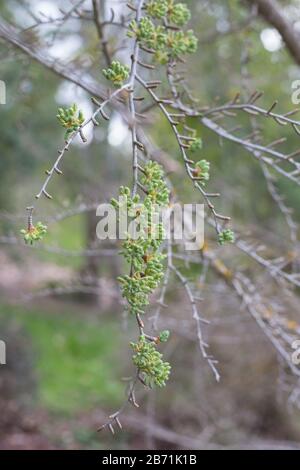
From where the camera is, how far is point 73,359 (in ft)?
26.8

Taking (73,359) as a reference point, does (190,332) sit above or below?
above

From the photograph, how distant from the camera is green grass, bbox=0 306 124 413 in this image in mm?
6098

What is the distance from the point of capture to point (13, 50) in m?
2.20

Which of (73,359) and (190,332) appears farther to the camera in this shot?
(73,359)

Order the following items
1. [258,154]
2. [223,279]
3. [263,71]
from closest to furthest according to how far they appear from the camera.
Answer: [258,154] → [223,279] → [263,71]

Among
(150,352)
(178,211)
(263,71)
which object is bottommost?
(150,352)

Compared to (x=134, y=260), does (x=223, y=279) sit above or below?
below

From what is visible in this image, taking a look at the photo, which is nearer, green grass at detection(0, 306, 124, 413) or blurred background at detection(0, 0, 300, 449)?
blurred background at detection(0, 0, 300, 449)

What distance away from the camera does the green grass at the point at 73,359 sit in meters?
6.10

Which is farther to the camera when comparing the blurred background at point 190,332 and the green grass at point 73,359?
the green grass at point 73,359

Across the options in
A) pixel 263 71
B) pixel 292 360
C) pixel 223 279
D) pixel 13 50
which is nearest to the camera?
pixel 292 360
